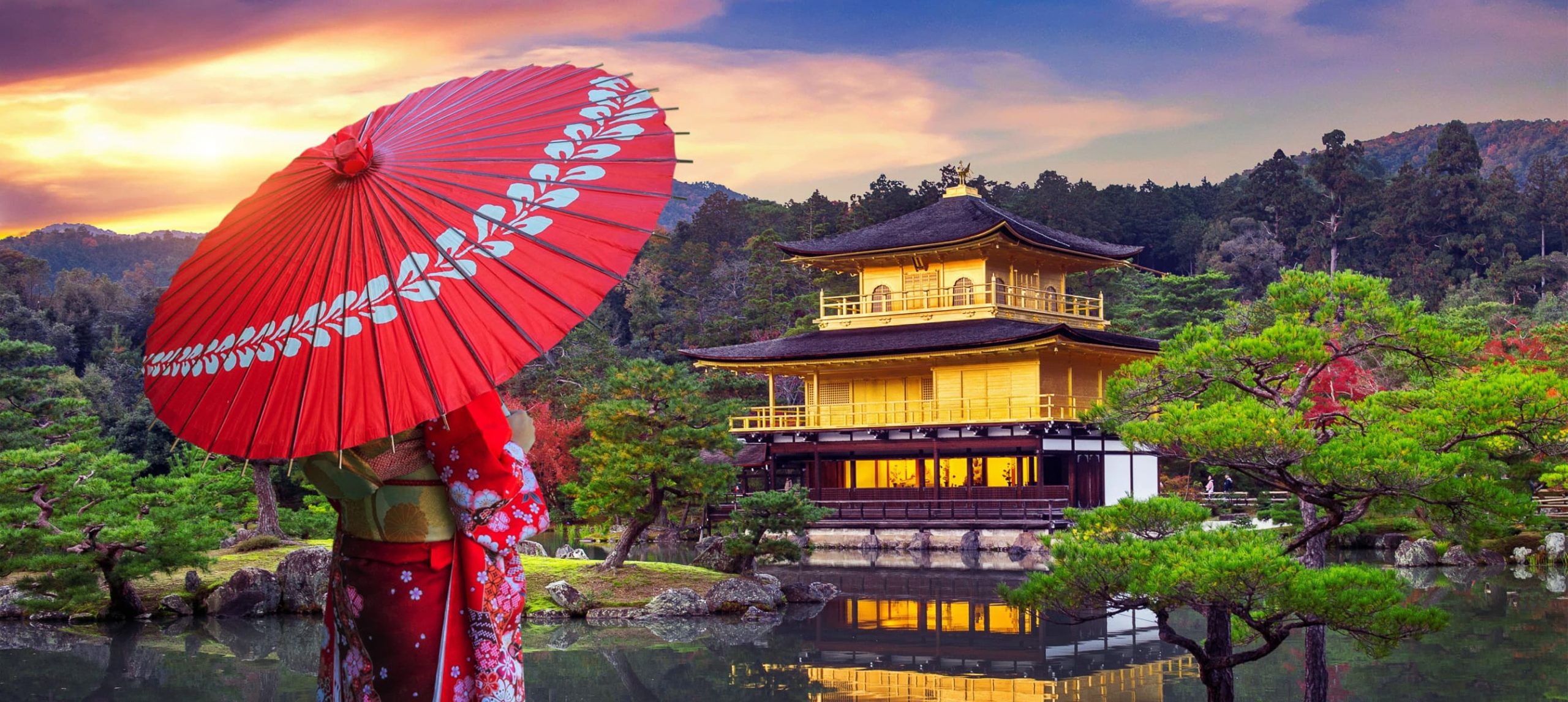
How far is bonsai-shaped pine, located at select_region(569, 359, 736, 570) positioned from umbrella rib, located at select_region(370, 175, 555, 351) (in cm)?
1313

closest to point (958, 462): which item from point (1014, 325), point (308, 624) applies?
point (1014, 325)

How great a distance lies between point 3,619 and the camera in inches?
568

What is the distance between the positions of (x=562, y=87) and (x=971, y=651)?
9004 mm

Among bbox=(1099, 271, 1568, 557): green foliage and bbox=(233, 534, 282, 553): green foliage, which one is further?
bbox=(233, 534, 282, 553): green foliage

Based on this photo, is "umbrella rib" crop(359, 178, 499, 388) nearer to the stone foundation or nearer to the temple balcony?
the stone foundation

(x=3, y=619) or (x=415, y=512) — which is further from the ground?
(x=415, y=512)

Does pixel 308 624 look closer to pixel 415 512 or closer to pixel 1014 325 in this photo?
pixel 415 512

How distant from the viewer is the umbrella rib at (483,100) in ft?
11.6

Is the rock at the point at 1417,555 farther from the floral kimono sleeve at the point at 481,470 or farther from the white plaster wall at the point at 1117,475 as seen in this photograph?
the floral kimono sleeve at the point at 481,470

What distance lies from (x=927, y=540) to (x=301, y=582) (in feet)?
42.0

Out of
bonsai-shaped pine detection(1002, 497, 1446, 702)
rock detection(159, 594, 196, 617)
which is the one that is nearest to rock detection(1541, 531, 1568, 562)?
bonsai-shaped pine detection(1002, 497, 1446, 702)

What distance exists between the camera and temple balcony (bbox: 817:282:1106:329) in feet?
94.3

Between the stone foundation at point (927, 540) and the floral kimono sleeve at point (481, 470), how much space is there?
2047 centimetres

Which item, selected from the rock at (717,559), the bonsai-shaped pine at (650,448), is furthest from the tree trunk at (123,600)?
the rock at (717,559)
